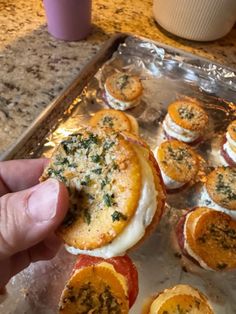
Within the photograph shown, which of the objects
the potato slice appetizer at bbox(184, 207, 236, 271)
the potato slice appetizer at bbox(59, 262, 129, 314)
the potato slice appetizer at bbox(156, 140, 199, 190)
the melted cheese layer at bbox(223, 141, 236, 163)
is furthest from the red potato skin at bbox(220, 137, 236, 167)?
the potato slice appetizer at bbox(59, 262, 129, 314)

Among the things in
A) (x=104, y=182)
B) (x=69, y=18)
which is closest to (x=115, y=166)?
(x=104, y=182)

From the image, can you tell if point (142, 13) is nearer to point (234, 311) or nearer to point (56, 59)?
point (56, 59)

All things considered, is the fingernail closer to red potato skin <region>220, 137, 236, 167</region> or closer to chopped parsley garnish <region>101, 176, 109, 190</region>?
chopped parsley garnish <region>101, 176, 109, 190</region>

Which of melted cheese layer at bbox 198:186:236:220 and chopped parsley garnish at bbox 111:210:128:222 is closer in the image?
chopped parsley garnish at bbox 111:210:128:222

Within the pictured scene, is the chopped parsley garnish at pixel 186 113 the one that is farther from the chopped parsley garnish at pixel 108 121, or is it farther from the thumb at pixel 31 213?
the thumb at pixel 31 213

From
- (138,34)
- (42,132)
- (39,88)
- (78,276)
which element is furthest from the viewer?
(138,34)

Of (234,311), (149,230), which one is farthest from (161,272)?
(149,230)
